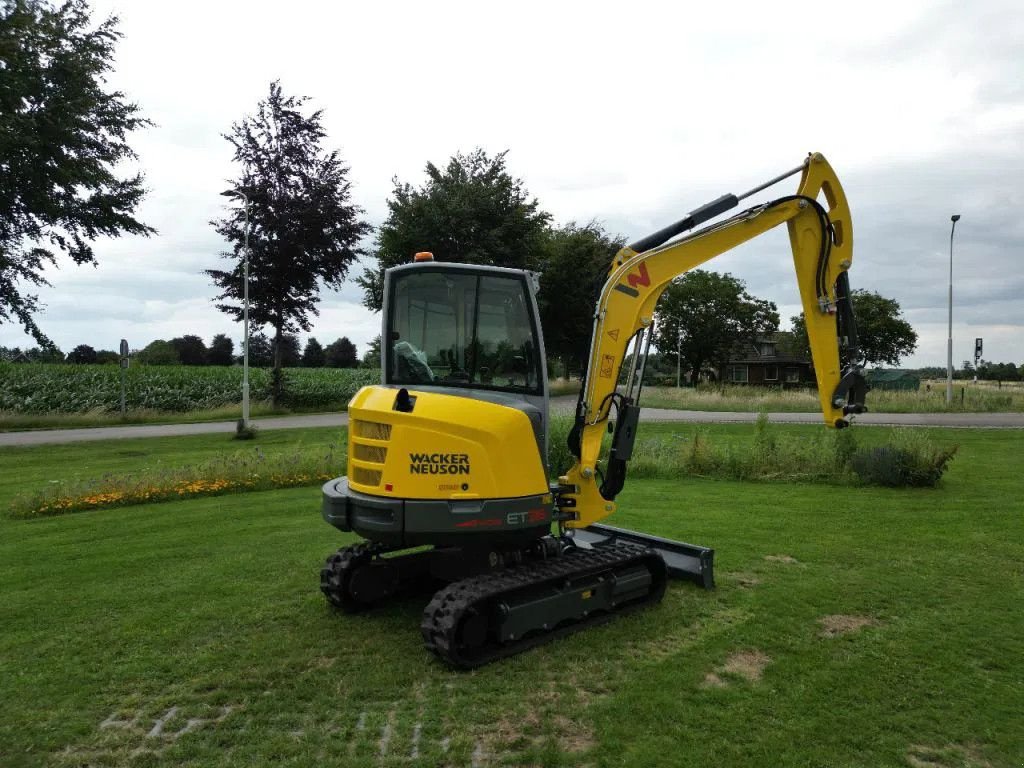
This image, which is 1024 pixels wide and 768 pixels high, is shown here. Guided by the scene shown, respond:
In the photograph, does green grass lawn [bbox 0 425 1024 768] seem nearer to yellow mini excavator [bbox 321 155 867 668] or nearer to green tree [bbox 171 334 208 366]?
yellow mini excavator [bbox 321 155 867 668]

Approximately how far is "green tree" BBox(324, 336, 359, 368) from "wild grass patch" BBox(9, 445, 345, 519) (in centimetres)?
7588

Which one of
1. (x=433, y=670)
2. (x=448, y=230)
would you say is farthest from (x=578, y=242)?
(x=433, y=670)

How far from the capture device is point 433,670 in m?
5.11

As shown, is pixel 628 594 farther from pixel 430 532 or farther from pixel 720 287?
pixel 720 287

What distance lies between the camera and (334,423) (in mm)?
26188

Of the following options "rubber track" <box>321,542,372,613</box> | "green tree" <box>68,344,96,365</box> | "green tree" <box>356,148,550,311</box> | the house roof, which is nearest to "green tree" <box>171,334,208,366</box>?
"green tree" <box>68,344,96,365</box>

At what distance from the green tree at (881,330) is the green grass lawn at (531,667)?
6432cm

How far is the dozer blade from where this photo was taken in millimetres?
6855

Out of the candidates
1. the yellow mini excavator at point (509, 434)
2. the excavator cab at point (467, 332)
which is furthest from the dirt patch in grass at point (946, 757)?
the excavator cab at point (467, 332)

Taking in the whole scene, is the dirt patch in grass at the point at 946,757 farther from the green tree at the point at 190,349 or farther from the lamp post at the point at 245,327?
the green tree at the point at 190,349

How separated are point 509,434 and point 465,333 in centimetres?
93

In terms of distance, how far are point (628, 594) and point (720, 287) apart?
62.5 metres

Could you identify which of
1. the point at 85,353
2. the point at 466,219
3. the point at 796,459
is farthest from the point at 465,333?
the point at 85,353

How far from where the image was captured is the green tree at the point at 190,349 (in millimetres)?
78125
